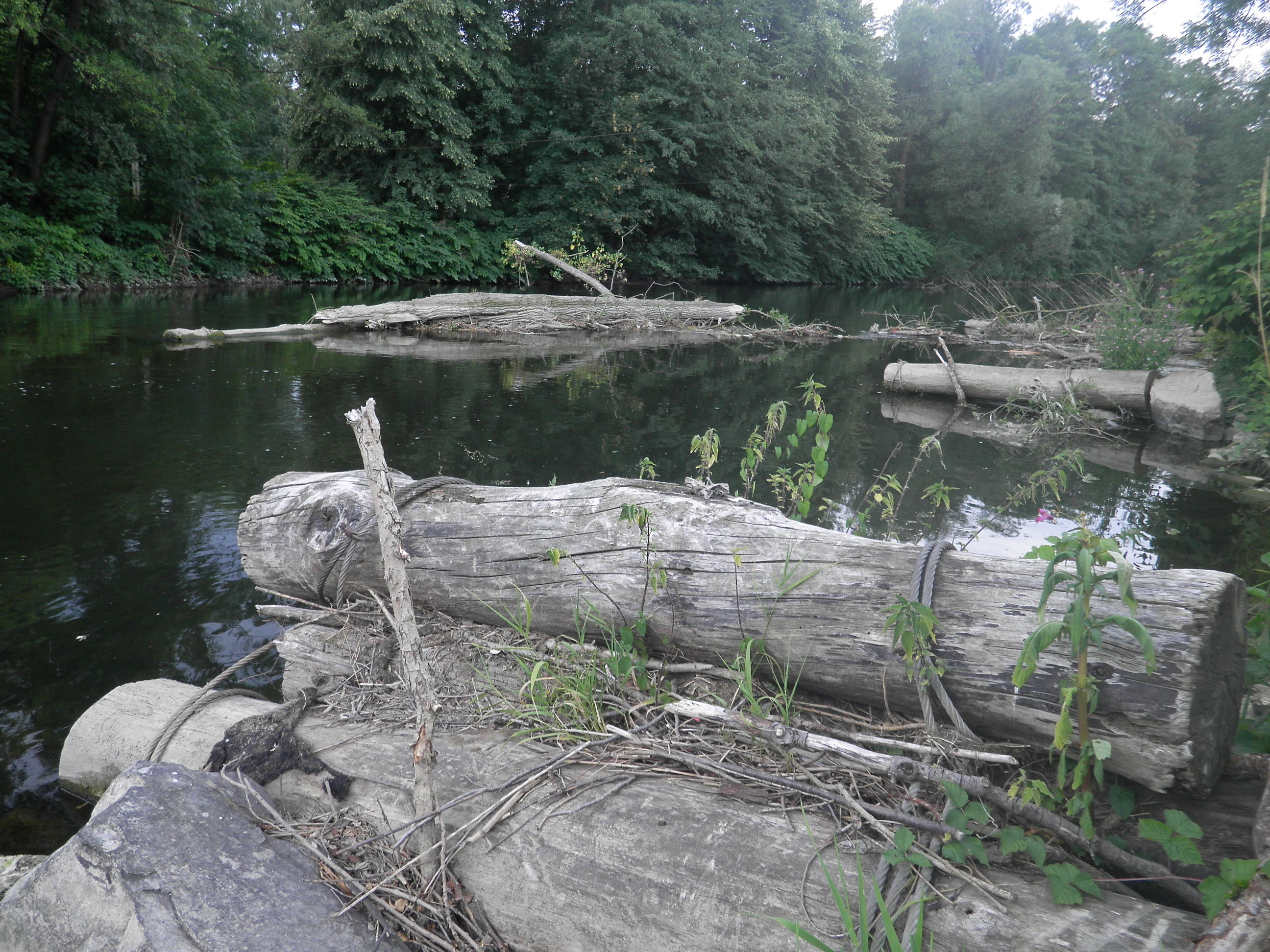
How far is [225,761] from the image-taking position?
2322 millimetres

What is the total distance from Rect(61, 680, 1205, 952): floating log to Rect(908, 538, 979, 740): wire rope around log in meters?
0.43

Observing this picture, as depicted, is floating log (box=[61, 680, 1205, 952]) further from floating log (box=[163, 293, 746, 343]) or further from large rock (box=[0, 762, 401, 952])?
floating log (box=[163, 293, 746, 343])

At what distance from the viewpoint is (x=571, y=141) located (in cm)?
2536

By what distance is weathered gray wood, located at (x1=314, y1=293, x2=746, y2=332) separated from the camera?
536 inches

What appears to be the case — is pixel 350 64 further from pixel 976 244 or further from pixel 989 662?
pixel 976 244

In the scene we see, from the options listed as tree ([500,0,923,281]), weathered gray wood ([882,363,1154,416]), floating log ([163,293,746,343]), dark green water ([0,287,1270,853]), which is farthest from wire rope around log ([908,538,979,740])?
tree ([500,0,923,281])

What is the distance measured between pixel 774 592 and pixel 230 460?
5.07 metres

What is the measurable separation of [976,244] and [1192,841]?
143 ft

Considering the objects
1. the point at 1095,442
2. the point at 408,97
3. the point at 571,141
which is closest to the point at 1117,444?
the point at 1095,442

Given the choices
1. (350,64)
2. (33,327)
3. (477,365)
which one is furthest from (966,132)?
(33,327)

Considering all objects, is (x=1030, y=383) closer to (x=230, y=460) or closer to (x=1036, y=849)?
(x=230, y=460)

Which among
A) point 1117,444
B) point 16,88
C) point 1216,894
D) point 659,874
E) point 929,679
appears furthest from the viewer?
point 16,88

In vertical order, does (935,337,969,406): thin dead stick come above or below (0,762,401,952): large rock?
above

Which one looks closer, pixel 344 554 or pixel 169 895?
pixel 169 895
